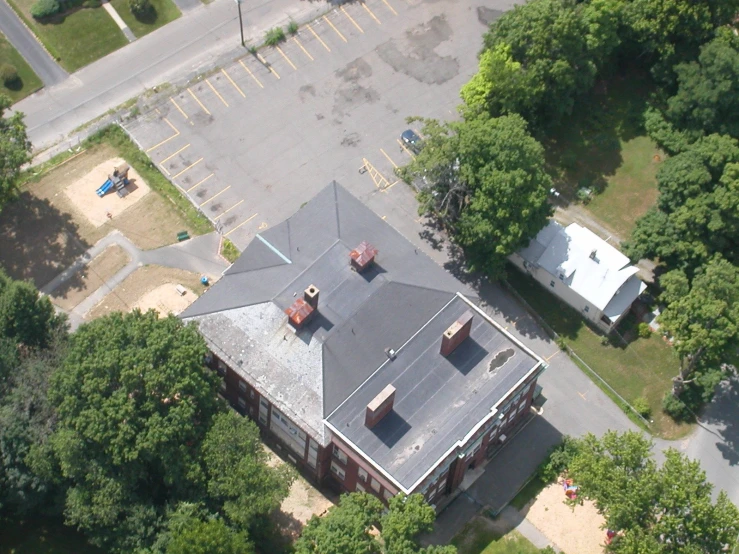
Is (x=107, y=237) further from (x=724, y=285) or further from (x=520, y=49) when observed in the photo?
(x=724, y=285)

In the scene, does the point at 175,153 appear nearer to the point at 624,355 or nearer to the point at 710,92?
the point at 624,355

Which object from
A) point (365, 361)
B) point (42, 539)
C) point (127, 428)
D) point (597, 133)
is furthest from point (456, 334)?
point (42, 539)

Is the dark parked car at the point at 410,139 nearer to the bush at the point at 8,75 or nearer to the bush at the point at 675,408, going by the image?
the bush at the point at 675,408

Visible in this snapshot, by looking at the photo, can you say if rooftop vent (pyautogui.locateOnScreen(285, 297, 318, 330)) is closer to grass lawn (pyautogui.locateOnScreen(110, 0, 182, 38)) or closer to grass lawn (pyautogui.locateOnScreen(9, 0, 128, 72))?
grass lawn (pyautogui.locateOnScreen(9, 0, 128, 72))

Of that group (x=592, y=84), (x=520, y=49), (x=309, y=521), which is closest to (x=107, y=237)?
(x=309, y=521)

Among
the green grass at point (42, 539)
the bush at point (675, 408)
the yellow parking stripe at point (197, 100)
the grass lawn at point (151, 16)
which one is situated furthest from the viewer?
the grass lawn at point (151, 16)

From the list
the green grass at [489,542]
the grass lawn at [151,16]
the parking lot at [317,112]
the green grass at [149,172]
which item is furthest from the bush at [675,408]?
the grass lawn at [151,16]
